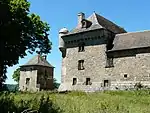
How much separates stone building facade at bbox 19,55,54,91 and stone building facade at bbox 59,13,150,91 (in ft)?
37.0

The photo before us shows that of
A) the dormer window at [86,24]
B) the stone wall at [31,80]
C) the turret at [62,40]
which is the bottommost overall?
the stone wall at [31,80]

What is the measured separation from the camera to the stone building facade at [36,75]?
169 ft

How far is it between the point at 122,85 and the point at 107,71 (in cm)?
280

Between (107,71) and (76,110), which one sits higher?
(107,71)

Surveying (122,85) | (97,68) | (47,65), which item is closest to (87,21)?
(97,68)

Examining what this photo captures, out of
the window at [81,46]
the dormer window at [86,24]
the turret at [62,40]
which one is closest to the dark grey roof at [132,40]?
the dormer window at [86,24]

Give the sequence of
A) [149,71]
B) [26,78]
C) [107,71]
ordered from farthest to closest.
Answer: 1. [26,78]
2. [107,71]
3. [149,71]

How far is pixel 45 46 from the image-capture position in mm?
37188

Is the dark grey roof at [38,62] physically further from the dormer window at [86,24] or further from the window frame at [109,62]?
the window frame at [109,62]

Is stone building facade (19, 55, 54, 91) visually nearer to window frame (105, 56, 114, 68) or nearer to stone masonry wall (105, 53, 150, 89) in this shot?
window frame (105, 56, 114, 68)

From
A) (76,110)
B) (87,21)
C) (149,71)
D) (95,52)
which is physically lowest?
(76,110)

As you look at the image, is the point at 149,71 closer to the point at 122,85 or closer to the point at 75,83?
the point at 122,85

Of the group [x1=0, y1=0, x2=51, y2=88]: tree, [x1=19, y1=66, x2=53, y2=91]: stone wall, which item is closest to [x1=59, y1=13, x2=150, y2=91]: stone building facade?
[x1=0, y1=0, x2=51, y2=88]: tree

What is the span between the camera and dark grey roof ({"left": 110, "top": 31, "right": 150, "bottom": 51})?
1382 inches
